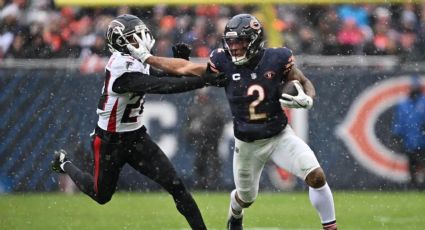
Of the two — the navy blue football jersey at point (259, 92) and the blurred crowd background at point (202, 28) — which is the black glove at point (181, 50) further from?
the blurred crowd background at point (202, 28)

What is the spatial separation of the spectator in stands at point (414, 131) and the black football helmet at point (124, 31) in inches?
174

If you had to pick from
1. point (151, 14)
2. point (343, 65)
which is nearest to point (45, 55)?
point (151, 14)

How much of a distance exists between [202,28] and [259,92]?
4800 millimetres

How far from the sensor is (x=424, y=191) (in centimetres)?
982

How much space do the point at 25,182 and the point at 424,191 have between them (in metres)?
4.11

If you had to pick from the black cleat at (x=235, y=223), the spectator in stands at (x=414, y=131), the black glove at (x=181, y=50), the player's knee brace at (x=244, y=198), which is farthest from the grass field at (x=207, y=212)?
the black glove at (x=181, y=50)

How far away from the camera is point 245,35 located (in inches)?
234

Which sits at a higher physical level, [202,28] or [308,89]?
[308,89]

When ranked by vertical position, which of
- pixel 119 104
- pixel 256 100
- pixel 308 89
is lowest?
pixel 119 104

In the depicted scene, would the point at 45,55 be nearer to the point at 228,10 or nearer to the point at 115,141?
the point at 228,10

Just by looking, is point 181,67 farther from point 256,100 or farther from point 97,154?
point 97,154

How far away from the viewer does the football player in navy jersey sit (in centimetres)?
595

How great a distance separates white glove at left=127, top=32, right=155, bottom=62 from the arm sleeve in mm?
148

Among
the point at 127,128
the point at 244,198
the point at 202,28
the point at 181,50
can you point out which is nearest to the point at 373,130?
the point at 202,28
